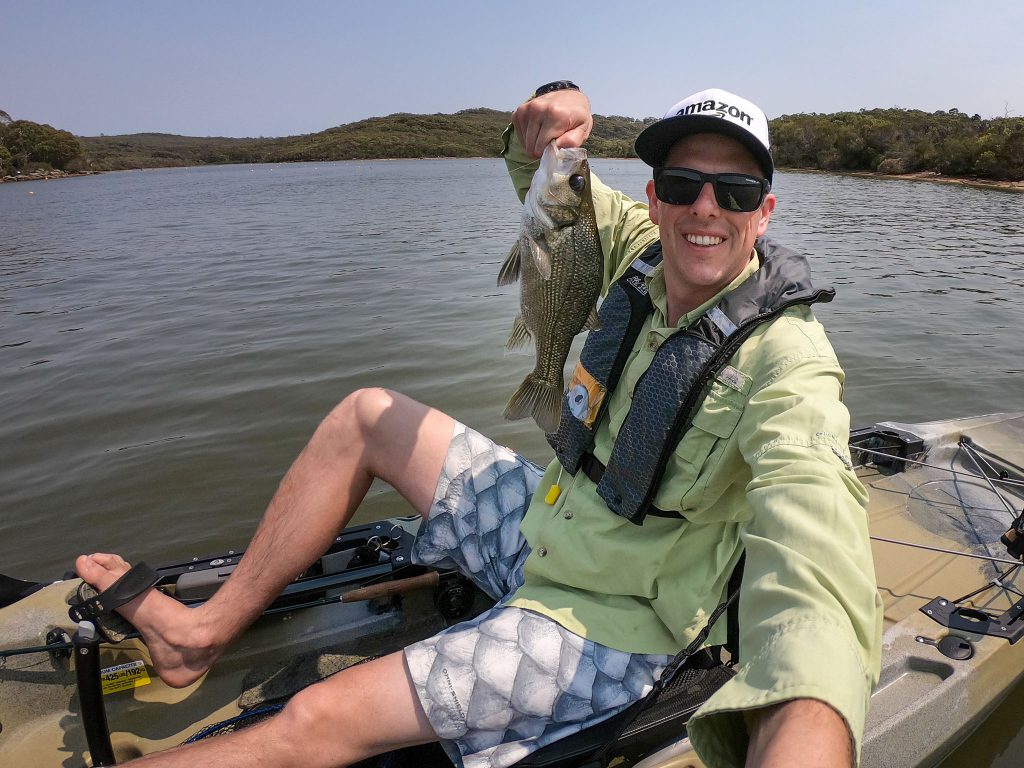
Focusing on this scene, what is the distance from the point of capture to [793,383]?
6.10 ft

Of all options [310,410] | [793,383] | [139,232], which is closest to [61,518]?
[310,410]

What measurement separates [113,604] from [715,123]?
291 centimetres

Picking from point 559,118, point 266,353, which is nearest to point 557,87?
point 559,118

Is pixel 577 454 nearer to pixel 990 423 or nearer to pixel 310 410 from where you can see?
pixel 990 423

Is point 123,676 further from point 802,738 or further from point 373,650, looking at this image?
point 802,738

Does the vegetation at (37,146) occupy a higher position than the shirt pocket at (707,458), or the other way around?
the vegetation at (37,146)

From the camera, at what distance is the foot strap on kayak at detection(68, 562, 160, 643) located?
2.44m

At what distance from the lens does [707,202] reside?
2199 mm

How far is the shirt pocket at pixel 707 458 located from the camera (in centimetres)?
203

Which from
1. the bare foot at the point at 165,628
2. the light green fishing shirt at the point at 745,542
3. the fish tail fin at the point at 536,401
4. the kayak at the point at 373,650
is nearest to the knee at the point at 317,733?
the kayak at the point at 373,650

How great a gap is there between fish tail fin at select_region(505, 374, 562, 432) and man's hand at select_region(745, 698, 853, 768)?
1.50m

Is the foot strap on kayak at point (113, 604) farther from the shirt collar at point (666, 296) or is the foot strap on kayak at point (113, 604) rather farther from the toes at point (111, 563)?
the shirt collar at point (666, 296)

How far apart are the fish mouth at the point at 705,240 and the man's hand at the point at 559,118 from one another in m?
0.73

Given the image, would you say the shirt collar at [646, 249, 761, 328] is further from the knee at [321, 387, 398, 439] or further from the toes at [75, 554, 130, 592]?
the toes at [75, 554, 130, 592]
